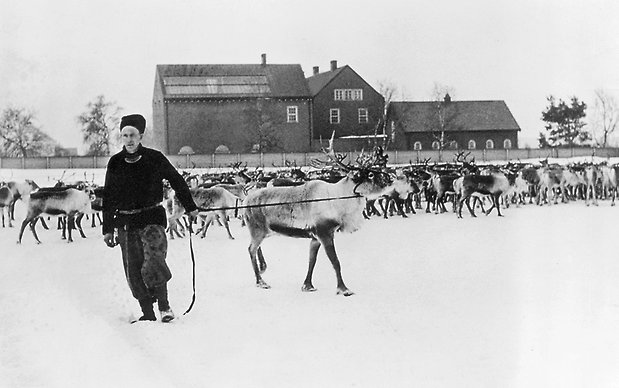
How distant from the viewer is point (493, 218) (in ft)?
60.2

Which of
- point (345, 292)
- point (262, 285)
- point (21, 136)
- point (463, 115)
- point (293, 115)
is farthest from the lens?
point (463, 115)

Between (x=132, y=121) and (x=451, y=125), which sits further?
(x=451, y=125)

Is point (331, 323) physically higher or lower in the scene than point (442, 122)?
lower

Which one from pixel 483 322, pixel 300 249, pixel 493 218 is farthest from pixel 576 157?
pixel 483 322

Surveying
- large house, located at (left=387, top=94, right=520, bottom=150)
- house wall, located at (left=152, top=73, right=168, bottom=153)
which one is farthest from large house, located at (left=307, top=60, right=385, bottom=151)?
house wall, located at (left=152, top=73, right=168, bottom=153)

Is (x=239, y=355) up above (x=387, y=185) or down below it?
below

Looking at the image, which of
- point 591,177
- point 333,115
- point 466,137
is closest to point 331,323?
point 591,177

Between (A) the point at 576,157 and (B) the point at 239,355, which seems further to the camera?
(A) the point at 576,157

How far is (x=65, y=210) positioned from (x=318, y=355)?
9.95 meters

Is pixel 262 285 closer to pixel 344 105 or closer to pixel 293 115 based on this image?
pixel 293 115

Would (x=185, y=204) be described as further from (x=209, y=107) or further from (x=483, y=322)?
(x=209, y=107)

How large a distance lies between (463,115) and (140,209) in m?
52.1

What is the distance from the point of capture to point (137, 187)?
20.1ft

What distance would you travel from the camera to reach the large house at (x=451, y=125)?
5391 cm
